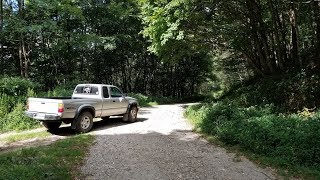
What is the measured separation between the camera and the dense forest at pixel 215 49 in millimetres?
9258

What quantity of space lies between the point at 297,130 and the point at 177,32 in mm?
9804

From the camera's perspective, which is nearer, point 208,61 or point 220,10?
point 220,10

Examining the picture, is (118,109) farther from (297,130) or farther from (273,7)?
(273,7)

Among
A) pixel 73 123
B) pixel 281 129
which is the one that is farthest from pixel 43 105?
pixel 281 129

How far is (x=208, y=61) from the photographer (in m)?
42.1

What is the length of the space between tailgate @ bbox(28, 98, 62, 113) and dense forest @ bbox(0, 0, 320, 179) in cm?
220

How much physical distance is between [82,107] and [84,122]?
29.4 inches

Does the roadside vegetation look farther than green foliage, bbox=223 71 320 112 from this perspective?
No

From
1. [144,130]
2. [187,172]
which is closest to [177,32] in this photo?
[144,130]

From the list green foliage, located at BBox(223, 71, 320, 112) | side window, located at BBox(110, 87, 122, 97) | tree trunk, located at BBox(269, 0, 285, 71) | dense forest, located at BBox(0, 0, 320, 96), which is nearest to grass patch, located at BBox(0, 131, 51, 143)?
side window, located at BBox(110, 87, 122, 97)

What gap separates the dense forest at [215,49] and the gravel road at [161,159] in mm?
856

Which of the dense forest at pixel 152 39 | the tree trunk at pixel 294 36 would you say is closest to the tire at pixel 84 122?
the dense forest at pixel 152 39

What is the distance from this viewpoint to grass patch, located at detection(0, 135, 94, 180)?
6.00 metres

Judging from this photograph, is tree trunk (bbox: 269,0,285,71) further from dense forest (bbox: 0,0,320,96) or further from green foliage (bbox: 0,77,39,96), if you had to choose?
green foliage (bbox: 0,77,39,96)
